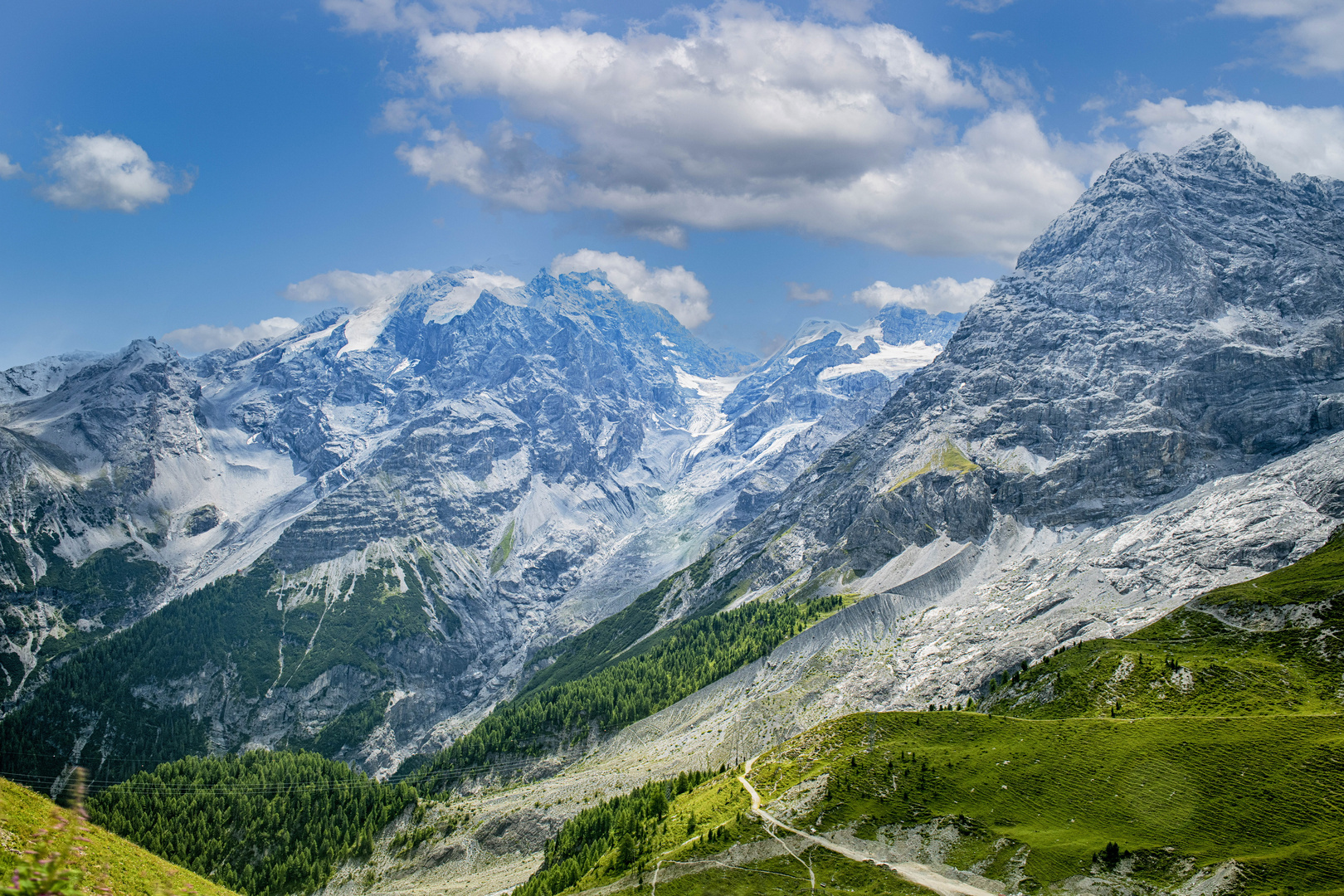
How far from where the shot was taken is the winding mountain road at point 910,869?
109 metres

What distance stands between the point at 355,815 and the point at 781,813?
115022 millimetres

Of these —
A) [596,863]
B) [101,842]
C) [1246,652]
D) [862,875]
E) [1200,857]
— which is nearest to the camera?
[101,842]

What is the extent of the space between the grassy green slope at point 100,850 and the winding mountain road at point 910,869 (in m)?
83.5

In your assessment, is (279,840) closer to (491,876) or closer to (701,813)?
(491,876)

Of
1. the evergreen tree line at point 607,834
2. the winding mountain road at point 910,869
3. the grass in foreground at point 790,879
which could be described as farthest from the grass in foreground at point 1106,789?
the evergreen tree line at point 607,834

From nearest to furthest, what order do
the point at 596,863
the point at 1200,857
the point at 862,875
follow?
the point at 1200,857 → the point at 862,875 → the point at 596,863

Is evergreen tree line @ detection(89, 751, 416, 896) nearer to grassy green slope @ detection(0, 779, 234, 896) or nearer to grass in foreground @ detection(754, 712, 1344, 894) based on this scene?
grass in foreground @ detection(754, 712, 1344, 894)

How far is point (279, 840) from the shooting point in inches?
7480

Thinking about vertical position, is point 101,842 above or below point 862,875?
above

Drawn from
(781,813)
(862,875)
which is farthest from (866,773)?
(862,875)

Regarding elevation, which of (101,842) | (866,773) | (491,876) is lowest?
(491,876)

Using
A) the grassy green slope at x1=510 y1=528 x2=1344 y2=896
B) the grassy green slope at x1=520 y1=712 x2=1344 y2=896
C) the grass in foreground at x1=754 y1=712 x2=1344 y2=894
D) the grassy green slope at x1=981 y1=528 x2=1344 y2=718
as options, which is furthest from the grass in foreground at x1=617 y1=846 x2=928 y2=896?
the grassy green slope at x1=981 y1=528 x2=1344 y2=718

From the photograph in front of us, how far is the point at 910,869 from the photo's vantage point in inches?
4577

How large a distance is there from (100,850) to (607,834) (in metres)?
122
